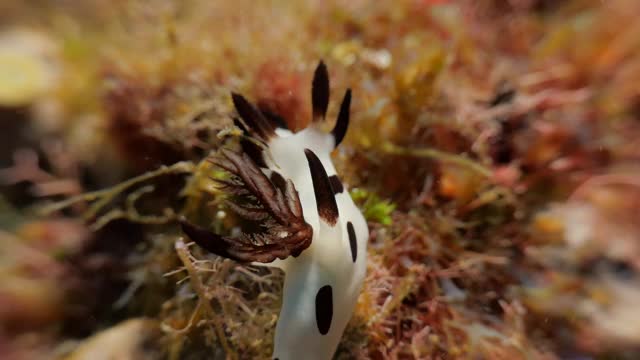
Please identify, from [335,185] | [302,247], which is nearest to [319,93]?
[335,185]

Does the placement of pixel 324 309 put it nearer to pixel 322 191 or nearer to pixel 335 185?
pixel 322 191

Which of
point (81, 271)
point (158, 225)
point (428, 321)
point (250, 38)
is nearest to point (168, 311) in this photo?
point (158, 225)

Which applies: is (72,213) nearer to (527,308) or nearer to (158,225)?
(158,225)

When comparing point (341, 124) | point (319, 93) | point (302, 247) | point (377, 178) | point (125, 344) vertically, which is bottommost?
point (125, 344)

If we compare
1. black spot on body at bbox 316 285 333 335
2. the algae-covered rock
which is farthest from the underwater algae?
black spot on body at bbox 316 285 333 335

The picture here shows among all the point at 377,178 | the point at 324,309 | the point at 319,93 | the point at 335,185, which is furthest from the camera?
the point at 377,178

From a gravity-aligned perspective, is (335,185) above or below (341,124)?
below

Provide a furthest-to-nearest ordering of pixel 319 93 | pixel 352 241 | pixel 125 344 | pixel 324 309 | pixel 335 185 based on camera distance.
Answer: pixel 125 344 < pixel 319 93 < pixel 335 185 < pixel 352 241 < pixel 324 309

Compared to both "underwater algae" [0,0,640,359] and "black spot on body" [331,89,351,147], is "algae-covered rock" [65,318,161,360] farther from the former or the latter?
"black spot on body" [331,89,351,147]

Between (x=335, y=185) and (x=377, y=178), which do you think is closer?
(x=335, y=185)
